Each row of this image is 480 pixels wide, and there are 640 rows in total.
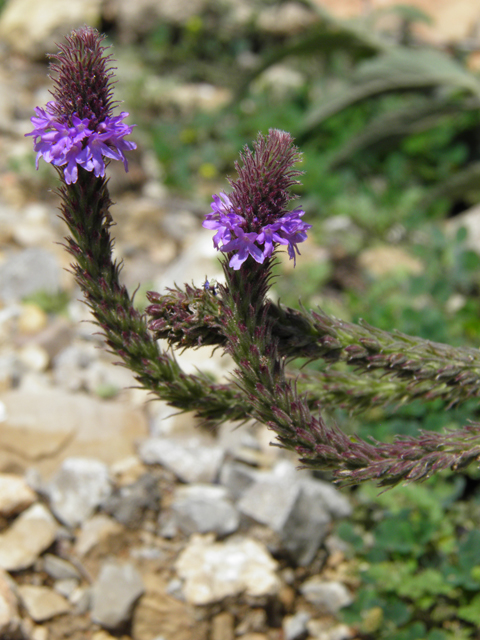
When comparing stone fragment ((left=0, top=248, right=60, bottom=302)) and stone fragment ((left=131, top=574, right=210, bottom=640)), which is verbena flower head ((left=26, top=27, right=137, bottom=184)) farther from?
stone fragment ((left=0, top=248, right=60, bottom=302))

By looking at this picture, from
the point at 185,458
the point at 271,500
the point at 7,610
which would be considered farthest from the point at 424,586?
the point at 7,610

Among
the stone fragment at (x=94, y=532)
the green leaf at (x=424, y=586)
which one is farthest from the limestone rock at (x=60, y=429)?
the green leaf at (x=424, y=586)

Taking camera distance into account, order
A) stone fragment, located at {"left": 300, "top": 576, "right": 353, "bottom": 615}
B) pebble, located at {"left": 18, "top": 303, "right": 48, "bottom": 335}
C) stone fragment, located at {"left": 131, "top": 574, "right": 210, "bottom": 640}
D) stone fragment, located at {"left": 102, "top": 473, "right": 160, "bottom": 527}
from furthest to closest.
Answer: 1. pebble, located at {"left": 18, "top": 303, "right": 48, "bottom": 335}
2. stone fragment, located at {"left": 102, "top": 473, "right": 160, "bottom": 527}
3. stone fragment, located at {"left": 300, "top": 576, "right": 353, "bottom": 615}
4. stone fragment, located at {"left": 131, "top": 574, "right": 210, "bottom": 640}

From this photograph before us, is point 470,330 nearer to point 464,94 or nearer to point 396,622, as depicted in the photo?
point 396,622

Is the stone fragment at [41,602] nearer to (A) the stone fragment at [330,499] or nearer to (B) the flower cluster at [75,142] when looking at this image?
(A) the stone fragment at [330,499]

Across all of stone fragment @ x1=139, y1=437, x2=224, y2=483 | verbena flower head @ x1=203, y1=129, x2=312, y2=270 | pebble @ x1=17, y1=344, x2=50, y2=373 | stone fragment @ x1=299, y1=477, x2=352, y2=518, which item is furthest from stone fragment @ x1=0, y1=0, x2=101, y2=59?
verbena flower head @ x1=203, y1=129, x2=312, y2=270

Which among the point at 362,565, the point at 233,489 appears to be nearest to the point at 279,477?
the point at 233,489
